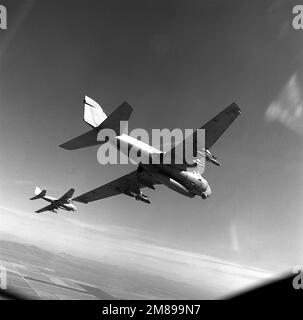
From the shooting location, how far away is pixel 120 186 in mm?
39406

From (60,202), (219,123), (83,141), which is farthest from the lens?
(60,202)

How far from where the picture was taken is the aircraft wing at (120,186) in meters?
37.4

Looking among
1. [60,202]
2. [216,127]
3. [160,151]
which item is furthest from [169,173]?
[60,202]

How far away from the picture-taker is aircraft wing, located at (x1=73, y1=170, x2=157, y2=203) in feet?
123

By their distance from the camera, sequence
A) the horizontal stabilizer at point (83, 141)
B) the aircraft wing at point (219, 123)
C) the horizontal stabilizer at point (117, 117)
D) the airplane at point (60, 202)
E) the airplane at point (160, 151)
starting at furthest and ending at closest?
the airplane at point (60, 202), the horizontal stabilizer at point (83, 141), the horizontal stabilizer at point (117, 117), the airplane at point (160, 151), the aircraft wing at point (219, 123)

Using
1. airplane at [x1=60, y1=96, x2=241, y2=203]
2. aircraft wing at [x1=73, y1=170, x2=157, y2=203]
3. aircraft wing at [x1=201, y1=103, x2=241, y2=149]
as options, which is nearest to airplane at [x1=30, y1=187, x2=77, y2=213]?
aircraft wing at [x1=73, y1=170, x2=157, y2=203]

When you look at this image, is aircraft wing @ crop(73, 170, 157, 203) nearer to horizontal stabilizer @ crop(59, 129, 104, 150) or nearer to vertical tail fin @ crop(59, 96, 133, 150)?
horizontal stabilizer @ crop(59, 129, 104, 150)

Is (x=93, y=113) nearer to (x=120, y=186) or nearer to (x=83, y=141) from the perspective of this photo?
(x=83, y=141)

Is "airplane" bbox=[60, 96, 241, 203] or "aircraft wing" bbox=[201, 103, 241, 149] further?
"airplane" bbox=[60, 96, 241, 203]

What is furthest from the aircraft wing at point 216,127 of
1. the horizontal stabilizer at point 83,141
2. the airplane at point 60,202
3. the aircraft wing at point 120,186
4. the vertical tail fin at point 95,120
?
the airplane at point 60,202

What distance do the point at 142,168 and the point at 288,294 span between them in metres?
18.7

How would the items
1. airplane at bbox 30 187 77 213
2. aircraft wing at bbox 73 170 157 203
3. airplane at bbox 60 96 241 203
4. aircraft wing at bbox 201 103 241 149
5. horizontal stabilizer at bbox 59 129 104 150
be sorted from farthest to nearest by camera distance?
airplane at bbox 30 187 77 213 < aircraft wing at bbox 73 170 157 203 < horizontal stabilizer at bbox 59 129 104 150 < airplane at bbox 60 96 241 203 < aircraft wing at bbox 201 103 241 149

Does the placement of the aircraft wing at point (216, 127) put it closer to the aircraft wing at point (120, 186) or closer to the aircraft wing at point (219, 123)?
the aircraft wing at point (219, 123)

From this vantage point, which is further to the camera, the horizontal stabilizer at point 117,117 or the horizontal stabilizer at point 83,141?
the horizontal stabilizer at point 83,141
